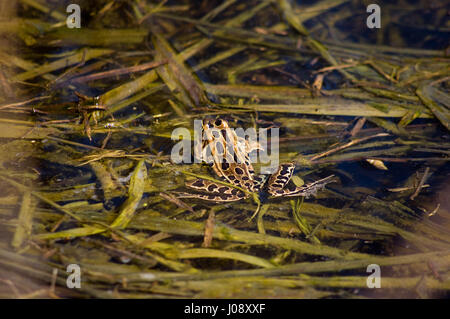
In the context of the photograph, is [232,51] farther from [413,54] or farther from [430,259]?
[430,259]

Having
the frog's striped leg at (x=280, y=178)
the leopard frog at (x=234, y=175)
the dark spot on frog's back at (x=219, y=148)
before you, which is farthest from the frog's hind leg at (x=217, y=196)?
the dark spot on frog's back at (x=219, y=148)

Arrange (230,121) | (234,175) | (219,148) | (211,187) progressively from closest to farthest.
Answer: (211,187)
(234,175)
(219,148)
(230,121)

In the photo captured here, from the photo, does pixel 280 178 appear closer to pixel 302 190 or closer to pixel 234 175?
pixel 302 190

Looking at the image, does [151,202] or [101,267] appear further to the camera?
[151,202]

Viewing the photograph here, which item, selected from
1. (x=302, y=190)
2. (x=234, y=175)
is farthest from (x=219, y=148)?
(x=302, y=190)

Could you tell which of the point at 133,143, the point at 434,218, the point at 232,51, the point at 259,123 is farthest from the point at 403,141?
the point at 133,143

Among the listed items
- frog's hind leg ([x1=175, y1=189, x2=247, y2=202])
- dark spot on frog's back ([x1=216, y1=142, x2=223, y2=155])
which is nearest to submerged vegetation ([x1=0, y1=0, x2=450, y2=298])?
frog's hind leg ([x1=175, y1=189, x2=247, y2=202])

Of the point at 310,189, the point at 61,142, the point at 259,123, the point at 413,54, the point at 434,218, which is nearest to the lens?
the point at 434,218

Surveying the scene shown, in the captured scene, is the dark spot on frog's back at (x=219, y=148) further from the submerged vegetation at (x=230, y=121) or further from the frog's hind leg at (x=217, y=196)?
the frog's hind leg at (x=217, y=196)
